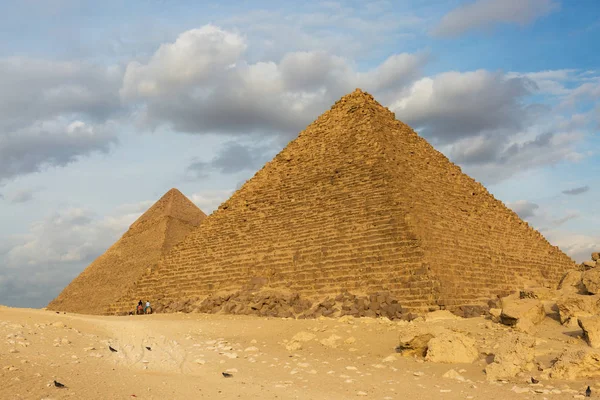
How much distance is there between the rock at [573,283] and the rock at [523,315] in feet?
6.65

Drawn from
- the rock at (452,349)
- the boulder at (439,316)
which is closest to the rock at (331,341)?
the rock at (452,349)

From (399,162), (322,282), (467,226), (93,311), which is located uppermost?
(399,162)

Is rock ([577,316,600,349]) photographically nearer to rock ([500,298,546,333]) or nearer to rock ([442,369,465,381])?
rock ([500,298,546,333])

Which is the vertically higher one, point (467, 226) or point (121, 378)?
point (467, 226)

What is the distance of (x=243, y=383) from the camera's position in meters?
7.09

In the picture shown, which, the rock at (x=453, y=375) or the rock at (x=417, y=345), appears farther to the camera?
the rock at (x=417, y=345)

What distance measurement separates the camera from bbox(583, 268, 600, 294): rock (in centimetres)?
1142

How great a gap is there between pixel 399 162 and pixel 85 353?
583 inches

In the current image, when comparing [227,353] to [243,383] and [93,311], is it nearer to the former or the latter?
[243,383]

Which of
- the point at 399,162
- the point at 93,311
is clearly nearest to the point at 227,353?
the point at 399,162

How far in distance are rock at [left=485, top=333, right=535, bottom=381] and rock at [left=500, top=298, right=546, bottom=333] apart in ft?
8.27

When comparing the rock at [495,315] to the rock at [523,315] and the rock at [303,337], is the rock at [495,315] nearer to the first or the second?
the rock at [523,315]

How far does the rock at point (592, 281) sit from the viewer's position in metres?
11.4

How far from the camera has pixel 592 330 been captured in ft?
28.8
